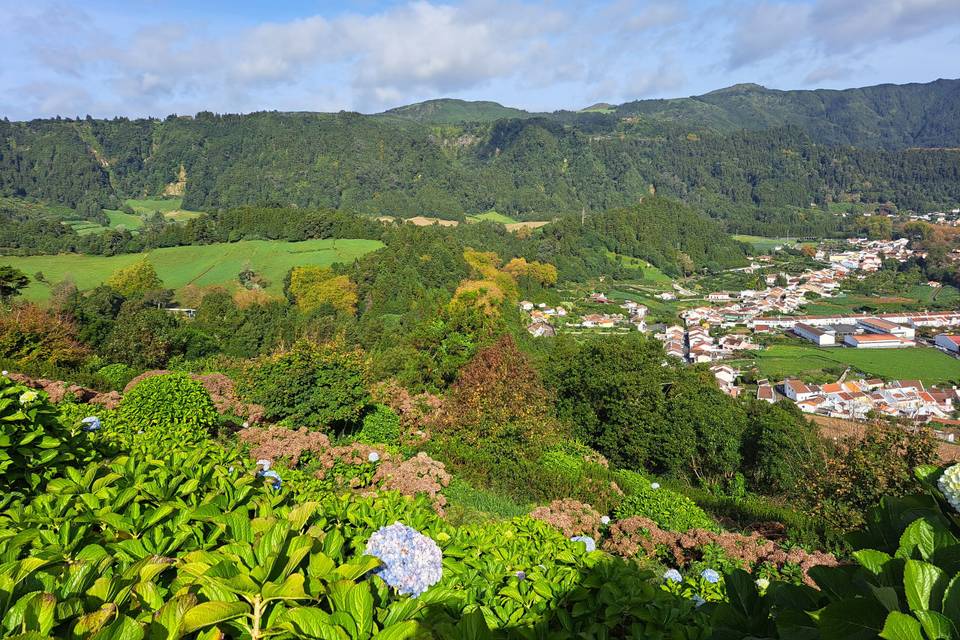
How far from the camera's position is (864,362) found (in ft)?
145

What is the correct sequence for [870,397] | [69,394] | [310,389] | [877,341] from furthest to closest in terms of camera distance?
[877,341] < [870,397] < [310,389] < [69,394]

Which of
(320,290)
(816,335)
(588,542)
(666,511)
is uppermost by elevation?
(588,542)

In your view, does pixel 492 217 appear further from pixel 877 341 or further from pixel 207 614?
pixel 207 614

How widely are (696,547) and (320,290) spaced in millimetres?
33159

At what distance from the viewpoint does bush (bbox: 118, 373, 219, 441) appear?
561 cm

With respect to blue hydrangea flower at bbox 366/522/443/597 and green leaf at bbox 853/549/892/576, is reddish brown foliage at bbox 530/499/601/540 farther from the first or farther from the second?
green leaf at bbox 853/549/892/576

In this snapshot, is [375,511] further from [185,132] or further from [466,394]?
[185,132]

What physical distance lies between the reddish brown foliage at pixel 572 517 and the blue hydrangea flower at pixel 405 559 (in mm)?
2998

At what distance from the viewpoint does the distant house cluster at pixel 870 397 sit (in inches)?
1199

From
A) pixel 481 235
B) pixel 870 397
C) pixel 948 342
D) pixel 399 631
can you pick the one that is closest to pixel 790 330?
pixel 948 342

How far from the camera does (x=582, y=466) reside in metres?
8.18

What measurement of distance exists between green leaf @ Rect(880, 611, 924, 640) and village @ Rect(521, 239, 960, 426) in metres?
31.1

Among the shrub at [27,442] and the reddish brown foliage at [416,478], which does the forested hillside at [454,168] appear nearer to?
the reddish brown foliage at [416,478]

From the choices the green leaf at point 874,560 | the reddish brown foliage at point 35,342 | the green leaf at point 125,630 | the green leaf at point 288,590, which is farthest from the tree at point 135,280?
the green leaf at point 874,560
